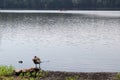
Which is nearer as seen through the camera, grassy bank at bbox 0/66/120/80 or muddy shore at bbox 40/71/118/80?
grassy bank at bbox 0/66/120/80

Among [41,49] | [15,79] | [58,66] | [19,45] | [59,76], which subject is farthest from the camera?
[19,45]

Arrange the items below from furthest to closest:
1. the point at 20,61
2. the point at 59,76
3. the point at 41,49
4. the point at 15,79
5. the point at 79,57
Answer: the point at 41,49 < the point at 79,57 < the point at 20,61 < the point at 59,76 < the point at 15,79

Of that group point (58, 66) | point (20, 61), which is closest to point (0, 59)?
point (20, 61)

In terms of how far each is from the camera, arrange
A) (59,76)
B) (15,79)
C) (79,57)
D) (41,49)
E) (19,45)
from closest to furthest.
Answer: (15,79)
(59,76)
(79,57)
(41,49)
(19,45)

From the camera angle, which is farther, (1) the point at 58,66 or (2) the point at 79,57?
(2) the point at 79,57

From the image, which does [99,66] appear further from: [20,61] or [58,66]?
[20,61]

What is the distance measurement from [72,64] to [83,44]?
17748 millimetres

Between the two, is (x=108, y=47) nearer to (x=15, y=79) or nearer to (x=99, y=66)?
(x=99, y=66)

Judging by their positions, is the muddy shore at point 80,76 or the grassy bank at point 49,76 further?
the muddy shore at point 80,76

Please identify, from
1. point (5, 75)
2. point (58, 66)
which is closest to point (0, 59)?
point (58, 66)

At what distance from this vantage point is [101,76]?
62.1 ft

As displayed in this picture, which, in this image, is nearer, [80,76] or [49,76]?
[49,76]

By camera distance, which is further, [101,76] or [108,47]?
[108,47]

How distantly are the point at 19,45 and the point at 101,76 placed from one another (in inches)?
1337
